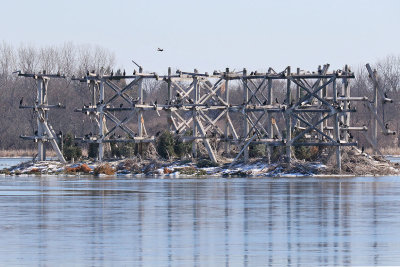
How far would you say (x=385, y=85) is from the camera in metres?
121

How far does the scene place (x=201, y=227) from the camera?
80.7 ft

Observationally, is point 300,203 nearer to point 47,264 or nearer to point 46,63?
point 47,264

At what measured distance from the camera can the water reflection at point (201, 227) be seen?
63.0 feet

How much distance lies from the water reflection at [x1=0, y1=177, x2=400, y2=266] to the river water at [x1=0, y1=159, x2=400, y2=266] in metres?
0.02

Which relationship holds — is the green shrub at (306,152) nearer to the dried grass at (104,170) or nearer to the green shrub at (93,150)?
the dried grass at (104,170)

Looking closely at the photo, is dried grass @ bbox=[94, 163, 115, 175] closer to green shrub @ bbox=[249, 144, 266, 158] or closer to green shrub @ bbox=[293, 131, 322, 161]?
green shrub @ bbox=[249, 144, 266, 158]

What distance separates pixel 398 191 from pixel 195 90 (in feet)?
83.4

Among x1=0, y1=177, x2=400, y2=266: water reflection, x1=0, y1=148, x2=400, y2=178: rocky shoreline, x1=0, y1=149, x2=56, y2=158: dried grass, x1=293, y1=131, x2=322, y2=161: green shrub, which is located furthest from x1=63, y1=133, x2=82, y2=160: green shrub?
x1=0, y1=149, x2=56, y2=158: dried grass

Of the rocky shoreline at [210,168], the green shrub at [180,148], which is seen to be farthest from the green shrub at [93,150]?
the green shrub at [180,148]

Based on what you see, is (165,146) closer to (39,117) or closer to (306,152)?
(39,117)

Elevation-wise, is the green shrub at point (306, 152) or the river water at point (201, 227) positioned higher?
the green shrub at point (306, 152)

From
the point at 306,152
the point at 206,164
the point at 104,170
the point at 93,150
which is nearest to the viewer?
the point at 306,152

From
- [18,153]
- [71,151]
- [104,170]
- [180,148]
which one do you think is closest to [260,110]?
[180,148]

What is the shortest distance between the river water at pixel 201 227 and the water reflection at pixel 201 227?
2 cm
